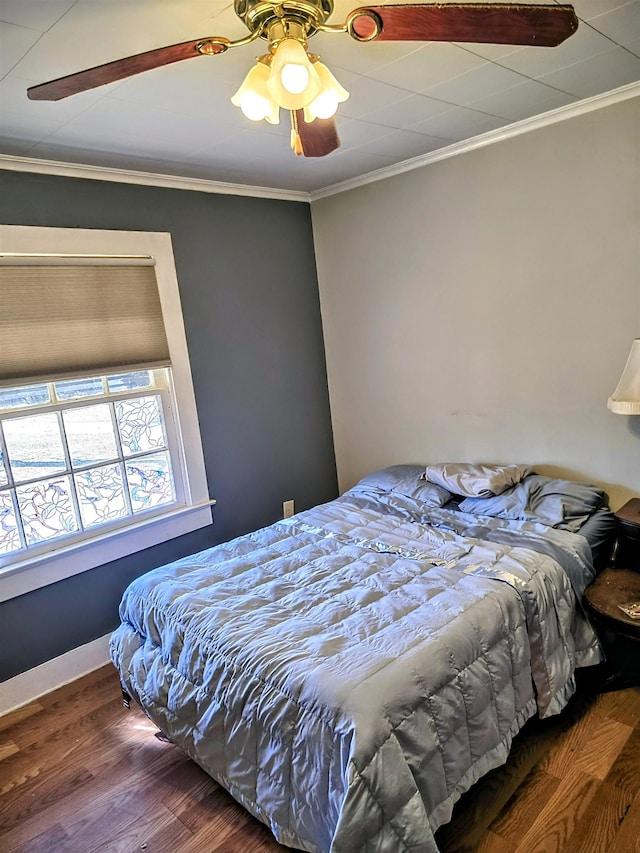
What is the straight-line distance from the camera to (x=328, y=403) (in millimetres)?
3857

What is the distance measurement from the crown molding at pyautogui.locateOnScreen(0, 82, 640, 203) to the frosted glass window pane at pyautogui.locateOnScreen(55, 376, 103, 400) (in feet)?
3.11

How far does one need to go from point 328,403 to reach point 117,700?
2170mm

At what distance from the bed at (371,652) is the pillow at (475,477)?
18 mm

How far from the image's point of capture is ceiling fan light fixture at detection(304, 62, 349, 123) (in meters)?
1.35

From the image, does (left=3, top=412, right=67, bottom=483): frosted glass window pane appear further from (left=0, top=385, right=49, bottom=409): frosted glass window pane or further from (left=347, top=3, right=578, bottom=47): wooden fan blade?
(left=347, top=3, right=578, bottom=47): wooden fan blade

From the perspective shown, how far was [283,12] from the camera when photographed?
123 cm

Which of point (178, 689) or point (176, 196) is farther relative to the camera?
point (176, 196)

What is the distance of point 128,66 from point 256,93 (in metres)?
0.29

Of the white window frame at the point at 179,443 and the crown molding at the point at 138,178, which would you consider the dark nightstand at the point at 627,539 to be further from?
the crown molding at the point at 138,178

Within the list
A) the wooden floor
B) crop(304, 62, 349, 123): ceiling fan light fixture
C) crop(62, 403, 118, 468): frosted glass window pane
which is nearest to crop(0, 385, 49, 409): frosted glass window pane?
crop(62, 403, 118, 468): frosted glass window pane

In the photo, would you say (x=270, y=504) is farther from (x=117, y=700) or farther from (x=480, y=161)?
(x=480, y=161)

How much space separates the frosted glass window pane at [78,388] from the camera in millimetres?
2648

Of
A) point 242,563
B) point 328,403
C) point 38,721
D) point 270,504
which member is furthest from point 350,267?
point 38,721

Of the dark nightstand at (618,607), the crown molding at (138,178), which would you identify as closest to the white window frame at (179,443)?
the crown molding at (138,178)
